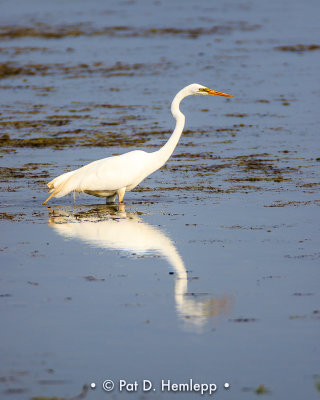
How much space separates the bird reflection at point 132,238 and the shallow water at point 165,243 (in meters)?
0.02

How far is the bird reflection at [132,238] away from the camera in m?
6.89

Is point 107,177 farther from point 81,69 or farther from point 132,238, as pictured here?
point 81,69

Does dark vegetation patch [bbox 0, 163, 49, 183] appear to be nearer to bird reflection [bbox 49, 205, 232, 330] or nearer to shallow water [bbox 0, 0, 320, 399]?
shallow water [bbox 0, 0, 320, 399]

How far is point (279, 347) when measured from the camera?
6066 millimetres

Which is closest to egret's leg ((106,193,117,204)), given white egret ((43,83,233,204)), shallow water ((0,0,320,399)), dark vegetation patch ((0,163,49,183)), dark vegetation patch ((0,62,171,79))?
white egret ((43,83,233,204))

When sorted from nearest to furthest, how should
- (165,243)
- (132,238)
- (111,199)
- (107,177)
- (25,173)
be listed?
(165,243) < (132,238) < (107,177) < (111,199) < (25,173)

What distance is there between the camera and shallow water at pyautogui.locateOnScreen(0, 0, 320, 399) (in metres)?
5.85

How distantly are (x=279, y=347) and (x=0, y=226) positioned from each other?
490 cm

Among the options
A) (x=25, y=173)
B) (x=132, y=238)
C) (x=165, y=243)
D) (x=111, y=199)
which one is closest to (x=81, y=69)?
(x=25, y=173)

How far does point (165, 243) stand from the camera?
903 cm

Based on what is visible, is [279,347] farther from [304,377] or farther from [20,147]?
[20,147]

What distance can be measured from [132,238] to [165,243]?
457 millimetres

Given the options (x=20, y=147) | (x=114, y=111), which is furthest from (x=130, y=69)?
(x=20, y=147)

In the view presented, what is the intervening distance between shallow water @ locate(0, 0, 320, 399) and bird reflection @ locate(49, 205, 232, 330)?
25 millimetres
